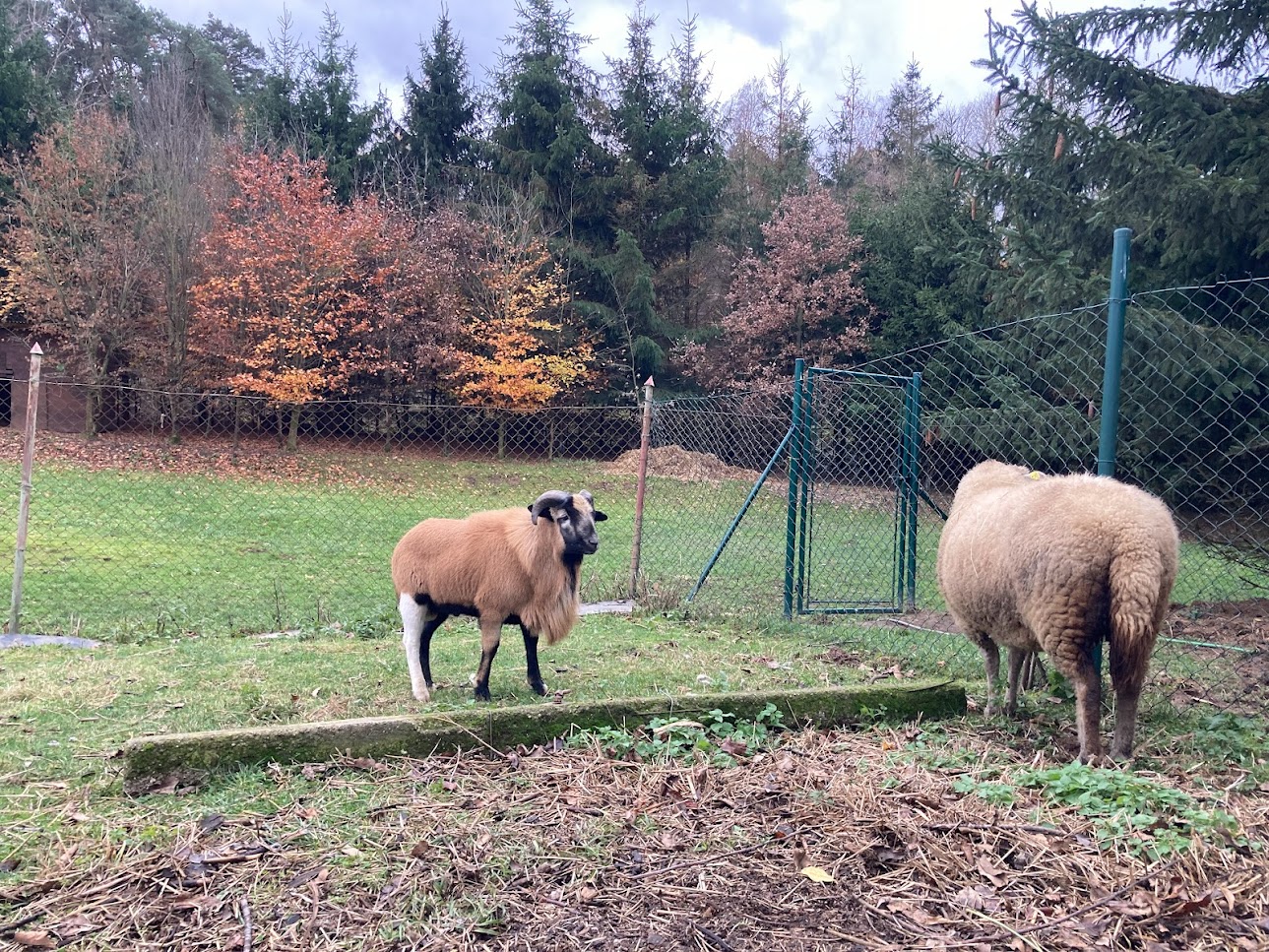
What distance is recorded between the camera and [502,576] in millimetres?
5355

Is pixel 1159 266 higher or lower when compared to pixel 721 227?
lower

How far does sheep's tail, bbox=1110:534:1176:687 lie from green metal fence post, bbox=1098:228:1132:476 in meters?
0.98

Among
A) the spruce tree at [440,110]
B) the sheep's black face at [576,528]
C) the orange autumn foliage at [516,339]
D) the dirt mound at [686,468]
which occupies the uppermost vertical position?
the spruce tree at [440,110]

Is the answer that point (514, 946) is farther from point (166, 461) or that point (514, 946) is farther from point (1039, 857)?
point (166, 461)

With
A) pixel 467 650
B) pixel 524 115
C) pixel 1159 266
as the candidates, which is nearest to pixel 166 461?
pixel 467 650

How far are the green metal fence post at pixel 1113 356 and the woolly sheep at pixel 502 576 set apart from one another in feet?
9.70

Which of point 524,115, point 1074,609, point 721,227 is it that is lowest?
point 1074,609

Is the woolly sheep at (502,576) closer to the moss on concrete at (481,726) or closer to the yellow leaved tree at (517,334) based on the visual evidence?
the moss on concrete at (481,726)

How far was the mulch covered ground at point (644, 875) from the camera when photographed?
2467mm

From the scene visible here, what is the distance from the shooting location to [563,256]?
84.7 ft

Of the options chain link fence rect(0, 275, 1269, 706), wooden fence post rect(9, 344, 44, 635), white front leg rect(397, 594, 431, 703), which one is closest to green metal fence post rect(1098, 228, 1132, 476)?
chain link fence rect(0, 275, 1269, 706)

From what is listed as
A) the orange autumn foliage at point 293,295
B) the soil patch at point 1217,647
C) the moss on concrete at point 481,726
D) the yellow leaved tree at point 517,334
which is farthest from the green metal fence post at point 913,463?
the orange autumn foliage at point 293,295

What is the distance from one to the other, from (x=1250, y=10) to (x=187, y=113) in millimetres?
24705

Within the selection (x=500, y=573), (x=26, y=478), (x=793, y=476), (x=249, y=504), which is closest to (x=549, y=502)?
(x=500, y=573)
